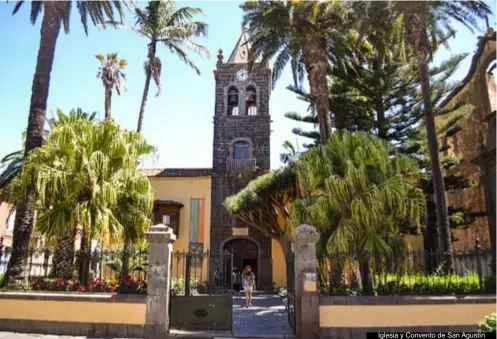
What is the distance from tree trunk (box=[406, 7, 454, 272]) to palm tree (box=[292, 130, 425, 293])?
1.94 metres

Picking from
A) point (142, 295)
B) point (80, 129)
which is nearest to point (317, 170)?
point (142, 295)

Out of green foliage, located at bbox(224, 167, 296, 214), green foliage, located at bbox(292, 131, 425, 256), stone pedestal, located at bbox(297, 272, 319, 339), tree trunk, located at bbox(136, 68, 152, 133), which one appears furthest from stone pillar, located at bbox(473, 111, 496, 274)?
tree trunk, located at bbox(136, 68, 152, 133)

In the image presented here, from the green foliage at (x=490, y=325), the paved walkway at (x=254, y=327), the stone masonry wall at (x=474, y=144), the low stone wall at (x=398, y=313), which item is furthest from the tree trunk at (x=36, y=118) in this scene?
the stone masonry wall at (x=474, y=144)

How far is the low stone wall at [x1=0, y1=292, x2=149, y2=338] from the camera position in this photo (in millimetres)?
8781

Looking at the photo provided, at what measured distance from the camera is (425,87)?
13.6 meters

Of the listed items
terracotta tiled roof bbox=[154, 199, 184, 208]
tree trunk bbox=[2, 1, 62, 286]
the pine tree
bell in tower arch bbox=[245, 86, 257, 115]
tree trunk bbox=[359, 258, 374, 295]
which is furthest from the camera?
bell in tower arch bbox=[245, 86, 257, 115]

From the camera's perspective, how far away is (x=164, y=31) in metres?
21.5

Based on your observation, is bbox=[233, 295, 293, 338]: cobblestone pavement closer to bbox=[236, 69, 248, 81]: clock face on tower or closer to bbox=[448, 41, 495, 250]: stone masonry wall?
bbox=[448, 41, 495, 250]: stone masonry wall

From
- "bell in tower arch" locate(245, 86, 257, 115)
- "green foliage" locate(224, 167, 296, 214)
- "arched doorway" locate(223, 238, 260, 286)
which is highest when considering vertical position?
"bell in tower arch" locate(245, 86, 257, 115)

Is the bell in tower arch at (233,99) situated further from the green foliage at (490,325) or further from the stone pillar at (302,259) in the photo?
the green foliage at (490,325)

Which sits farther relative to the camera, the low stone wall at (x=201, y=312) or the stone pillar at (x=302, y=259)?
the low stone wall at (x=201, y=312)

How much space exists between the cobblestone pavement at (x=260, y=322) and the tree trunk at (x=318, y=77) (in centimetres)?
635

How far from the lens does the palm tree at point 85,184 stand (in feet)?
32.7

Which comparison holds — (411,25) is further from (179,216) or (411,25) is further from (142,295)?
(179,216)
